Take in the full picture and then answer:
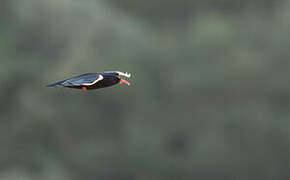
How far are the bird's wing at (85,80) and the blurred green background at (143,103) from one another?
14672 millimetres

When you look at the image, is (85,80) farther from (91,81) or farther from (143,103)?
(143,103)

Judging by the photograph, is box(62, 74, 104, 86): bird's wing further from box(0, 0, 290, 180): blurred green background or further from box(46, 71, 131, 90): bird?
box(0, 0, 290, 180): blurred green background

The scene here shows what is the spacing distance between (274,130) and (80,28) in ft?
19.3

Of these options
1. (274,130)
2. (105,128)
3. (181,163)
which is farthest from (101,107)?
(274,130)

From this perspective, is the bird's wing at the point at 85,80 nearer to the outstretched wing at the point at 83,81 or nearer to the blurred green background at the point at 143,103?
the outstretched wing at the point at 83,81

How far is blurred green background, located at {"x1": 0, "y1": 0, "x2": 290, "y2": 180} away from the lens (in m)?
18.4

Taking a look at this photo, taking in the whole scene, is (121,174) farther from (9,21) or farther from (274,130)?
(9,21)

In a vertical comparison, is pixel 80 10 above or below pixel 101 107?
above

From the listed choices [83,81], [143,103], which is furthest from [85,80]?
[143,103]

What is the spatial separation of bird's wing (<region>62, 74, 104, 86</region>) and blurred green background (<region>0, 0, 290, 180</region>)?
14.7m

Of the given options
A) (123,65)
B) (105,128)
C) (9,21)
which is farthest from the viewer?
(9,21)

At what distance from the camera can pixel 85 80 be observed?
113 inches

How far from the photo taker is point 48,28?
63.8ft

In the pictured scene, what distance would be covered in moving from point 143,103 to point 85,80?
16.4 metres
